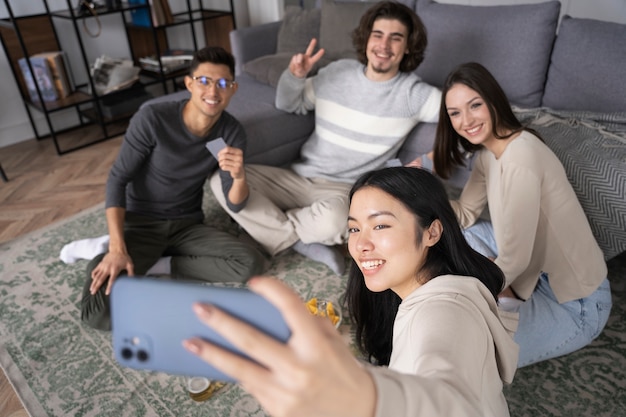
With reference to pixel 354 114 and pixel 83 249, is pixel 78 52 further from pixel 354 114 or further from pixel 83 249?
pixel 354 114

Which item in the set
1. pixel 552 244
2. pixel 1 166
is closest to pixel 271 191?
pixel 552 244

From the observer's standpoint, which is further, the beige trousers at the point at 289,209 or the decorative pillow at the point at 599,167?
the beige trousers at the point at 289,209

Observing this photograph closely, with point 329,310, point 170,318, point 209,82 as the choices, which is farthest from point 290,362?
point 209,82

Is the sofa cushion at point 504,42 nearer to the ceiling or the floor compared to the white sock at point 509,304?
nearer to the ceiling

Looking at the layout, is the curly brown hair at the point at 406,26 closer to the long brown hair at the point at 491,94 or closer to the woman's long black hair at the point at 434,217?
the long brown hair at the point at 491,94

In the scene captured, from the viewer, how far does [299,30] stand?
279 centimetres

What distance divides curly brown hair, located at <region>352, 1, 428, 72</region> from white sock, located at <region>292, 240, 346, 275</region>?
83 centimetres

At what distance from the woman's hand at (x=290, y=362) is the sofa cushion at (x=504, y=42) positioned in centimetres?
200

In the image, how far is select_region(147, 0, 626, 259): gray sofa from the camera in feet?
5.06

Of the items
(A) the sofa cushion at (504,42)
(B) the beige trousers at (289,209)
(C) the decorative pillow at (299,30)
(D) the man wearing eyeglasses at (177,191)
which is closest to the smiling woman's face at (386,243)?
(D) the man wearing eyeglasses at (177,191)

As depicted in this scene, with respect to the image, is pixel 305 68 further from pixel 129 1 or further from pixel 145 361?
pixel 129 1

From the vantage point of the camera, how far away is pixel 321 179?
2074 mm

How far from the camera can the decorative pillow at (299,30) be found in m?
2.78

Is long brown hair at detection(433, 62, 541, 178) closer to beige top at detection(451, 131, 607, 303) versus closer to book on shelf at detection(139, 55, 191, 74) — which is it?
beige top at detection(451, 131, 607, 303)
